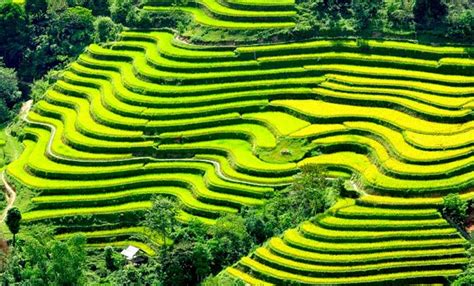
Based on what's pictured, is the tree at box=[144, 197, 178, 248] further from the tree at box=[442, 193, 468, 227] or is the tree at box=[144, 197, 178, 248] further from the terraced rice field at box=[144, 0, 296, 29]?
the terraced rice field at box=[144, 0, 296, 29]

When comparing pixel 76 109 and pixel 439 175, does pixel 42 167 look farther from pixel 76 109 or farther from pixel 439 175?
pixel 439 175

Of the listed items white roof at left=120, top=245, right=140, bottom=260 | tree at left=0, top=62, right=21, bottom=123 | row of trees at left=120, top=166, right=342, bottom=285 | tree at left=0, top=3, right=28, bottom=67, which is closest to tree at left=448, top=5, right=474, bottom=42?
row of trees at left=120, top=166, right=342, bottom=285

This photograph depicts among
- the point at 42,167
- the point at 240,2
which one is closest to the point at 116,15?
the point at 240,2

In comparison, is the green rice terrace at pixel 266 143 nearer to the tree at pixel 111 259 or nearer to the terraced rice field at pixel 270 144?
the terraced rice field at pixel 270 144

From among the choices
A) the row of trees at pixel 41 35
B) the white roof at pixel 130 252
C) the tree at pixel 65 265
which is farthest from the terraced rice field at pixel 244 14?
the tree at pixel 65 265

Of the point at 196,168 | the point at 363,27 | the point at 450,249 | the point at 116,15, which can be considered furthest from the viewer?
the point at 116,15

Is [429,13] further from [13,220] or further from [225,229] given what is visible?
[13,220]
